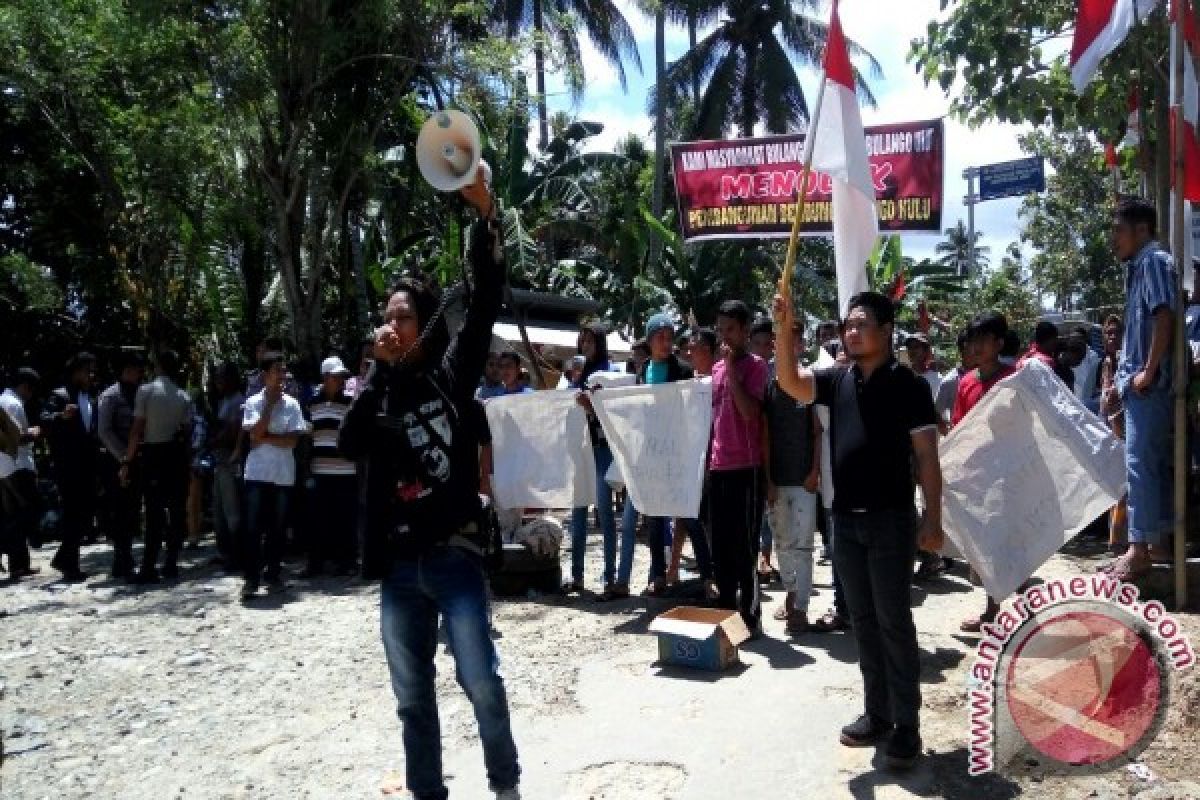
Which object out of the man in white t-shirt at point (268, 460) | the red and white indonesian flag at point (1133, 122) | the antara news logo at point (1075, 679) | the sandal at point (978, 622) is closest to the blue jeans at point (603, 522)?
the man in white t-shirt at point (268, 460)

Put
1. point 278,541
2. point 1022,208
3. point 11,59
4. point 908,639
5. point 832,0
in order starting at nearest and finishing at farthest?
1. point 908,639
2. point 832,0
3. point 278,541
4. point 11,59
5. point 1022,208

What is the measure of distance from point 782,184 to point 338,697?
402 inches

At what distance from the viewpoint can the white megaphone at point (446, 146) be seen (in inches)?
138

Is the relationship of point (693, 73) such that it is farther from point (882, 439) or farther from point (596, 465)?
point (882, 439)

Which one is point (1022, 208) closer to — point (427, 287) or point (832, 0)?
point (832, 0)

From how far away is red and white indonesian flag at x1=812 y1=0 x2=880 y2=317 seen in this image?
4594mm

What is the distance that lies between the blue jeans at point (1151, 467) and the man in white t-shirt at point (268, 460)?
608cm

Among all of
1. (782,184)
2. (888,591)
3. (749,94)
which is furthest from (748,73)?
(888,591)

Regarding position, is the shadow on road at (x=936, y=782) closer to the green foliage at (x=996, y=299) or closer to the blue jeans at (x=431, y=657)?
the blue jeans at (x=431, y=657)

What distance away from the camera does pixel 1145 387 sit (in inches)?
209

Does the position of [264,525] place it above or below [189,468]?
below

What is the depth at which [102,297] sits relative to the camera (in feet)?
48.6

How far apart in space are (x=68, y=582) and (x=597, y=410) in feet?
18.1

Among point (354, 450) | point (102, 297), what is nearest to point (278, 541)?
point (354, 450)
